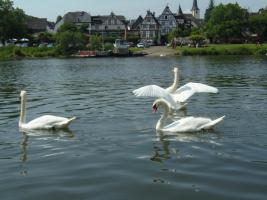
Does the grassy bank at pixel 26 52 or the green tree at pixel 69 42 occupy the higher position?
the green tree at pixel 69 42

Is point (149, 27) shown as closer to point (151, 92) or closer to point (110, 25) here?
point (110, 25)

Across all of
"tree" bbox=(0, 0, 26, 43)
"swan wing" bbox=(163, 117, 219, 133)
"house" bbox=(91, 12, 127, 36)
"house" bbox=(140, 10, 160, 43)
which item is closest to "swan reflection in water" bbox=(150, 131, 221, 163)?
"swan wing" bbox=(163, 117, 219, 133)

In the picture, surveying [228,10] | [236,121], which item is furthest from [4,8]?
[236,121]

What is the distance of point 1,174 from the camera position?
1255cm

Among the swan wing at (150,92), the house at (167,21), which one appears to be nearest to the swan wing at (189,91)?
the swan wing at (150,92)

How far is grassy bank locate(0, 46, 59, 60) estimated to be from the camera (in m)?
120

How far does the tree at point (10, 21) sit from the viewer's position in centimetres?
14625

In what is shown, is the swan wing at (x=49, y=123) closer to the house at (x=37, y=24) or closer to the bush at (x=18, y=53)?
the bush at (x=18, y=53)

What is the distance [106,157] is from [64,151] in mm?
1412

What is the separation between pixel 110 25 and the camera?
18225cm

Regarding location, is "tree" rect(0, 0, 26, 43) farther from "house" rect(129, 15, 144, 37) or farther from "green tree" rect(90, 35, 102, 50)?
"house" rect(129, 15, 144, 37)

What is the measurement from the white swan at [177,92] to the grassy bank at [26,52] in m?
100

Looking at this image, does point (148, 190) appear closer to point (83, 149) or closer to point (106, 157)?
point (106, 157)

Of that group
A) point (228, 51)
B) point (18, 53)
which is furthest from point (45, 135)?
point (18, 53)
